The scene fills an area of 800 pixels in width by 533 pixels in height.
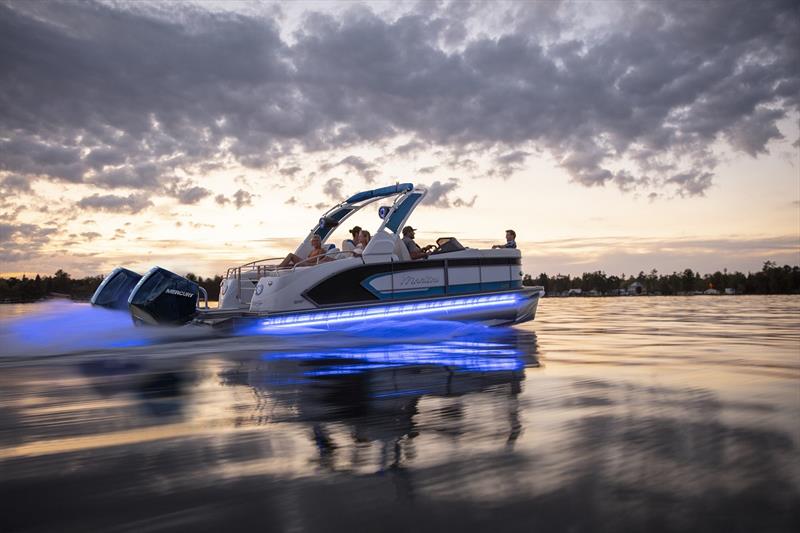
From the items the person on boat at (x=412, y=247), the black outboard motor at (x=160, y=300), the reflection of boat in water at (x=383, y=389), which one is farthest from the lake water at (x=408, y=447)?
the person on boat at (x=412, y=247)

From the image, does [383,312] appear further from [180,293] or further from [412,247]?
[180,293]

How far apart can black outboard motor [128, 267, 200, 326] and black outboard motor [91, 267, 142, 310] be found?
5.97 ft

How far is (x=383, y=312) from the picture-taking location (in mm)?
12656

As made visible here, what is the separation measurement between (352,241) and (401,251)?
1196mm

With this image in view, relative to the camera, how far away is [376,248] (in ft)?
42.2

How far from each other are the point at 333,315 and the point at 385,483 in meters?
9.80

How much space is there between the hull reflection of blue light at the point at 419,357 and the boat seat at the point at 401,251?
345 cm

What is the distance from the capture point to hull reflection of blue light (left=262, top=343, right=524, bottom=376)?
273 inches

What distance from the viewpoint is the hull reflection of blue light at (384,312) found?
475 inches

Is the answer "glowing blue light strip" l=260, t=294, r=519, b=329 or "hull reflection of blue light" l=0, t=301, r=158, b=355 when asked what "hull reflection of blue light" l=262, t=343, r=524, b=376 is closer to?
"glowing blue light strip" l=260, t=294, r=519, b=329

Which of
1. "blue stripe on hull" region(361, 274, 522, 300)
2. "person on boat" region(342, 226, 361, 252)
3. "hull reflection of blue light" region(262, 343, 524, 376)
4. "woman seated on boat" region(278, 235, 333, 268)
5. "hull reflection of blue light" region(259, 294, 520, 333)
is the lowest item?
"hull reflection of blue light" region(262, 343, 524, 376)

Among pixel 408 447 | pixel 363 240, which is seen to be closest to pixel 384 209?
pixel 363 240

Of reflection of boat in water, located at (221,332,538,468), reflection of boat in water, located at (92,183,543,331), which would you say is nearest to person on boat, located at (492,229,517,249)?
reflection of boat in water, located at (92,183,543,331)

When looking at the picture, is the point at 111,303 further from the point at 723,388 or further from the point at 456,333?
the point at 723,388
